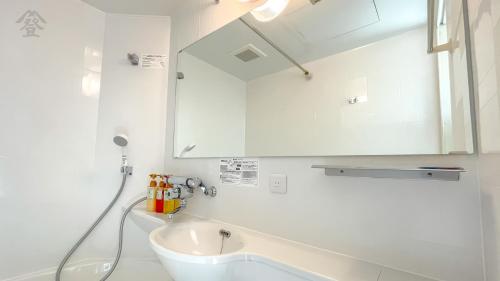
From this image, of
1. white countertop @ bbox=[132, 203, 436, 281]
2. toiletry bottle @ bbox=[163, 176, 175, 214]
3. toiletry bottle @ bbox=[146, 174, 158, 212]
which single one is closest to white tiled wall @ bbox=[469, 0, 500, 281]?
white countertop @ bbox=[132, 203, 436, 281]

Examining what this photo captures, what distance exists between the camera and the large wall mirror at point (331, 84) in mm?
778

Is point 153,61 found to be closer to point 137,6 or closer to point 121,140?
point 137,6

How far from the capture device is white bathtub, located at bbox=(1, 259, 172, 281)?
1.46 meters

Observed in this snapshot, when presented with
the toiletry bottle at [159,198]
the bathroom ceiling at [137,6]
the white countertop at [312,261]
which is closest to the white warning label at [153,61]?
the bathroom ceiling at [137,6]

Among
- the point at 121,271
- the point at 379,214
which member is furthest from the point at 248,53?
the point at 121,271

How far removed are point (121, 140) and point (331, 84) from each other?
141 centimetres

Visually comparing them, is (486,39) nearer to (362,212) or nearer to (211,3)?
(362,212)

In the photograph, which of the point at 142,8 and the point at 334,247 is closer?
the point at 334,247

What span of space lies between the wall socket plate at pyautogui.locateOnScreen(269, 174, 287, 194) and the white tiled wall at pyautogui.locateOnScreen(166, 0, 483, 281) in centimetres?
2

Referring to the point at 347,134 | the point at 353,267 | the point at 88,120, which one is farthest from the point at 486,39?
the point at 88,120

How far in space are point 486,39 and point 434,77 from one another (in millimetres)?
366

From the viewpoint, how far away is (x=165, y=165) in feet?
5.56

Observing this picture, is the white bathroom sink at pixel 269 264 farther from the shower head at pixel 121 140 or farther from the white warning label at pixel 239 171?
the shower head at pixel 121 140

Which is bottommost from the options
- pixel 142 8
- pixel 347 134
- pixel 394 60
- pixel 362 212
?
pixel 362 212
